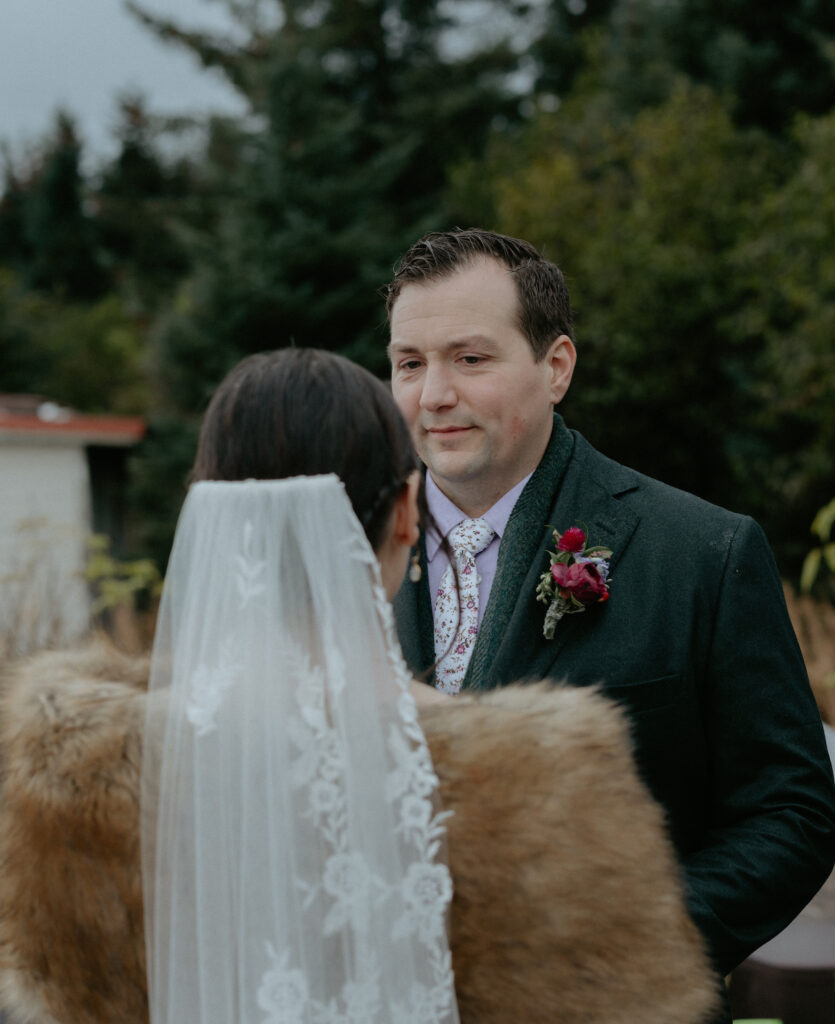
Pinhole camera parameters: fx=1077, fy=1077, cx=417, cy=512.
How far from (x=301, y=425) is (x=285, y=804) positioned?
541 millimetres

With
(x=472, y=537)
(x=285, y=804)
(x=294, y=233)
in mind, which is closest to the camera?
(x=285, y=804)

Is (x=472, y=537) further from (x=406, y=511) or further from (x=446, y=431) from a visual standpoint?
(x=406, y=511)

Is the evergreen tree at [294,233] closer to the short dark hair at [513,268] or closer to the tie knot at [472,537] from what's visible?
the short dark hair at [513,268]

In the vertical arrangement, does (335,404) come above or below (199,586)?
above

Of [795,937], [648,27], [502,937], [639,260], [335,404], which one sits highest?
[648,27]

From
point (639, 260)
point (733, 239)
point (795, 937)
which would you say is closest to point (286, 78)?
point (639, 260)

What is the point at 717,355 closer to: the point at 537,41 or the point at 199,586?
the point at 537,41

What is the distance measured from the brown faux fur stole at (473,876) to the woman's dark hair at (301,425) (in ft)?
1.23

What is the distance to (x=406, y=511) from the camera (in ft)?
5.57

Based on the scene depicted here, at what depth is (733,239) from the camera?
14.6 meters

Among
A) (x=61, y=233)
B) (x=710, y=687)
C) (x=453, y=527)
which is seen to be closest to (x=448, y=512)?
(x=453, y=527)

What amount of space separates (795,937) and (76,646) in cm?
298

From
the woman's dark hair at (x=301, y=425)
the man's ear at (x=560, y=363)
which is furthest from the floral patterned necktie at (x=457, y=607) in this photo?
the woman's dark hair at (x=301, y=425)

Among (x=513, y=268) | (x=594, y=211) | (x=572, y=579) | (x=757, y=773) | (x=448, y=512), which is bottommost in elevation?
(x=757, y=773)
